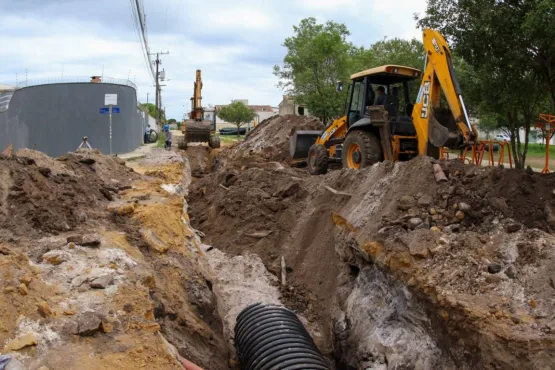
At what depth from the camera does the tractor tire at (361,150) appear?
11258 mm

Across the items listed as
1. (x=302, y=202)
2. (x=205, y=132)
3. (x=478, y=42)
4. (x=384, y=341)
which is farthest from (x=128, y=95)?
(x=384, y=341)

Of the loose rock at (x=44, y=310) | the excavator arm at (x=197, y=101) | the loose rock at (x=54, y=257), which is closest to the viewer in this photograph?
the loose rock at (x=44, y=310)

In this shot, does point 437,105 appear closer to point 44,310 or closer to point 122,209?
point 122,209

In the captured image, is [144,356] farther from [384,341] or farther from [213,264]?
[213,264]

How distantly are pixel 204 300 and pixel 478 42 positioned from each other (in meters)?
5.94

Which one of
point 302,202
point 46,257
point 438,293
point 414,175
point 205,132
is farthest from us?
point 205,132

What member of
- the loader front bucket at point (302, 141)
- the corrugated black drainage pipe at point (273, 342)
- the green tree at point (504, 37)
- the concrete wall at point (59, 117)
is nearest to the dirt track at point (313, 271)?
the corrugated black drainage pipe at point (273, 342)

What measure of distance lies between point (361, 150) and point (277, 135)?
11.3 meters

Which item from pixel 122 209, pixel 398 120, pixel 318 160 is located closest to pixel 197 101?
pixel 318 160

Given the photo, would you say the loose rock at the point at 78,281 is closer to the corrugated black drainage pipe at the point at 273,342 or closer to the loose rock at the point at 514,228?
the corrugated black drainage pipe at the point at 273,342

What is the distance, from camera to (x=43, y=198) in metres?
7.42

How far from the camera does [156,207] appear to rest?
9055mm

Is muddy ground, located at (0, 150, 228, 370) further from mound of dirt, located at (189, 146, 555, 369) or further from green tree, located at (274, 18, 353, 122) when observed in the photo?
green tree, located at (274, 18, 353, 122)

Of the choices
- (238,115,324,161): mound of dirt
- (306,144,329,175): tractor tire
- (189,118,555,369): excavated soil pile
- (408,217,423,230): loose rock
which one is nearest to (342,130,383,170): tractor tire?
(189,118,555,369): excavated soil pile
